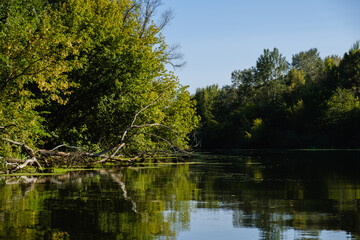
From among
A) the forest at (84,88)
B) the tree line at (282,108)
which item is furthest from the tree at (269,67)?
the forest at (84,88)

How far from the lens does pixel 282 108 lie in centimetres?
11238

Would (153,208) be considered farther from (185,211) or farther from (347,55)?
(347,55)

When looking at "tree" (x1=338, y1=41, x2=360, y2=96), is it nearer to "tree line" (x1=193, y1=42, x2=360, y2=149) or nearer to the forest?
"tree line" (x1=193, y1=42, x2=360, y2=149)

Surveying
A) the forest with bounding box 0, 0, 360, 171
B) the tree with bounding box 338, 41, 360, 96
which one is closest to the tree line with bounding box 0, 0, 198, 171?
the forest with bounding box 0, 0, 360, 171

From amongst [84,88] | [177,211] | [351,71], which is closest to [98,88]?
[84,88]

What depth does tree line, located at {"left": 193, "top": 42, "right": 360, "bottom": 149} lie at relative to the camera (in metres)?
96.8

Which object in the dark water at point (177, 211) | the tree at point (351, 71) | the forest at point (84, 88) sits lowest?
the dark water at point (177, 211)

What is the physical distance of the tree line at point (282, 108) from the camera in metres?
96.8

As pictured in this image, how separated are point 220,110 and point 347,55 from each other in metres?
38.2

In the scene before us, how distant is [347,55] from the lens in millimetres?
105750

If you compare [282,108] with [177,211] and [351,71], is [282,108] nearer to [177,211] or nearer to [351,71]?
[351,71]

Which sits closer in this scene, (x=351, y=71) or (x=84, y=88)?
(x=84, y=88)

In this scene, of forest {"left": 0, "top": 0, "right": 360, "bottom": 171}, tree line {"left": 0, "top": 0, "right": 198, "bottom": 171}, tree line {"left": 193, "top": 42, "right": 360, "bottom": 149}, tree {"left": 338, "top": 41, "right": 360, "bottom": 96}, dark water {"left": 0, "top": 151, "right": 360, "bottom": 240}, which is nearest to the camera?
dark water {"left": 0, "top": 151, "right": 360, "bottom": 240}

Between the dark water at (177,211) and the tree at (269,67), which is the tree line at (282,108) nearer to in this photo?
the tree at (269,67)
